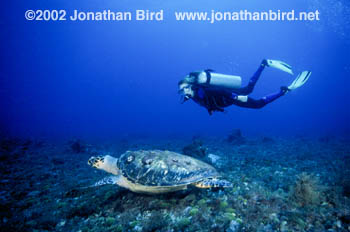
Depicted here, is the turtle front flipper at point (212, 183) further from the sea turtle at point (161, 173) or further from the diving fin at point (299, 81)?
the diving fin at point (299, 81)

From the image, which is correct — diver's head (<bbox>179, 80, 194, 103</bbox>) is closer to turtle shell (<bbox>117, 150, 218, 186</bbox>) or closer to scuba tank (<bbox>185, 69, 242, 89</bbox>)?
scuba tank (<bbox>185, 69, 242, 89</bbox>)

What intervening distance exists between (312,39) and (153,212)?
300ft

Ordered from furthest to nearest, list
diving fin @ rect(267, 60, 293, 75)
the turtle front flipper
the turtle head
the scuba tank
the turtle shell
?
diving fin @ rect(267, 60, 293, 75) → the scuba tank → the turtle head → the turtle shell → the turtle front flipper

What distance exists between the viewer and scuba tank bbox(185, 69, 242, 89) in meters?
7.12

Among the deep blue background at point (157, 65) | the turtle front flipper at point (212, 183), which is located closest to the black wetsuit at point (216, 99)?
the turtle front flipper at point (212, 183)

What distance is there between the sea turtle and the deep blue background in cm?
2827

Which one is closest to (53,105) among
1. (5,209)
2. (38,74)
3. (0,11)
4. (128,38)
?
(38,74)

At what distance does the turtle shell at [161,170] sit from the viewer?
149 inches

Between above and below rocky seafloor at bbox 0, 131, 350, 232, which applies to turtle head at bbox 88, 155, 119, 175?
above

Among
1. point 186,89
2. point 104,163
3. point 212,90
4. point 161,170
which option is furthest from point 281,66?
point 104,163

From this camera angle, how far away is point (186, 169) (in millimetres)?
3982

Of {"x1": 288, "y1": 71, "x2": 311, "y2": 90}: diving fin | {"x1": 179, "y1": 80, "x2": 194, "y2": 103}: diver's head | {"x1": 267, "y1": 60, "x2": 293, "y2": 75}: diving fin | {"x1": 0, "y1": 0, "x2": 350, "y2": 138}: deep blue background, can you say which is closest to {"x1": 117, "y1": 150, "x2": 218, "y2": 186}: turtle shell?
{"x1": 179, "y1": 80, "x2": 194, "y2": 103}: diver's head

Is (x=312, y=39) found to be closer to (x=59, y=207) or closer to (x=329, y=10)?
(x=329, y=10)

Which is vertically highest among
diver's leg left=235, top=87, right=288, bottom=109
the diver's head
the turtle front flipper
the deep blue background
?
the deep blue background
